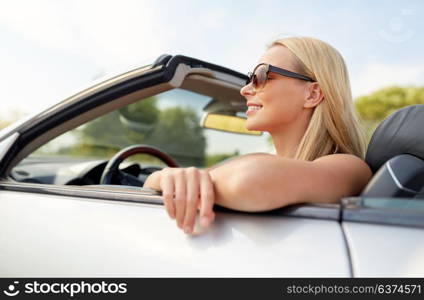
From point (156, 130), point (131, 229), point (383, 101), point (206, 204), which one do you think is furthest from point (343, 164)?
point (383, 101)

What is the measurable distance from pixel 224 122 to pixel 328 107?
146 cm

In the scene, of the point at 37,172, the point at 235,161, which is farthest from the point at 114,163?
the point at 235,161

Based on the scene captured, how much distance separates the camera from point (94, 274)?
56.7 inches

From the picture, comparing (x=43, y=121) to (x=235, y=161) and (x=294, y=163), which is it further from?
(x=294, y=163)

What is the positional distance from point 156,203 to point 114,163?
1612 millimetres

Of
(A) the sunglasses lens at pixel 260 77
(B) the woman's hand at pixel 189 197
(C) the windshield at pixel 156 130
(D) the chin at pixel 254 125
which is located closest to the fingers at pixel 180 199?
(B) the woman's hand at pixel 189 197

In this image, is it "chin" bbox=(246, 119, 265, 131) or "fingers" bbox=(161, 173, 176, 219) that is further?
"chin" bbox=(246, 119, 265, 131)

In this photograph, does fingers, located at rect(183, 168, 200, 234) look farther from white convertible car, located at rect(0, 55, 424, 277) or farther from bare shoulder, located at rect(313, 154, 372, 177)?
bare shoulder, located at rect(313, 154, 372, 177)

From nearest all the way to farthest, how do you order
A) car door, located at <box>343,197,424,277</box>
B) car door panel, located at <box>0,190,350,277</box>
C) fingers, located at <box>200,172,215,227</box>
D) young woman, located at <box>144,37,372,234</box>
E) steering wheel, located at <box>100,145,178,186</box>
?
1. car door, located at <box>343,197,424,277</box>
2. car door panel, located at <box>0,190,350,277</box>
3. fingers, located at <box>200,172,215,227</box>
4. young woman, located at <box>144,37,372,234</box>
5. steering wheel, located at <box>100,145,178,186</box>

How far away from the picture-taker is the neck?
203 centimetres

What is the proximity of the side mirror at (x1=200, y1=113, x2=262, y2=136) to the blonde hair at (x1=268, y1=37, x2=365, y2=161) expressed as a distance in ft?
4.17

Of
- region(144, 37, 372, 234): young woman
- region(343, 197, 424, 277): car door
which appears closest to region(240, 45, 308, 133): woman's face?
region(144, 37, 372, 234): young woman

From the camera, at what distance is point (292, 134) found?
2035 mm

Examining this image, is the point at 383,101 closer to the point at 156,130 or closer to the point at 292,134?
the point at 156,130
